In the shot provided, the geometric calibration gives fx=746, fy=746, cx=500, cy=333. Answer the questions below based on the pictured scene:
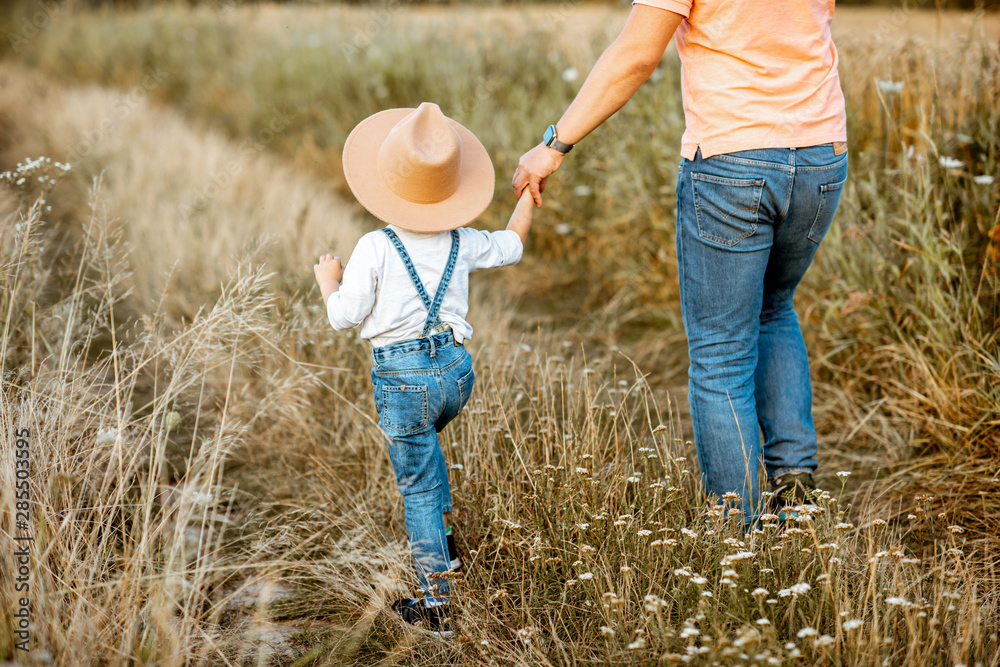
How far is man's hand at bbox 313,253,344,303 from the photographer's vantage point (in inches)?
77.6

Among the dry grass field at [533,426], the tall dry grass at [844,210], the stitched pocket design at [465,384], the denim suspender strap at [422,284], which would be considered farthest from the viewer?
the tall dry grass at [844,210]

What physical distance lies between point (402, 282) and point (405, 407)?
32 centimetres

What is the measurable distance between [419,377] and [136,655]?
0.90 metres

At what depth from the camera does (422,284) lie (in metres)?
1.92

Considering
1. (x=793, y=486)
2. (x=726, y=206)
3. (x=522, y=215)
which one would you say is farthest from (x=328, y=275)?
(x=793, y=486)

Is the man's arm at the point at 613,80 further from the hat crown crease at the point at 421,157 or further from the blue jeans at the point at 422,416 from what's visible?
the blue jeans at the point at 422,416

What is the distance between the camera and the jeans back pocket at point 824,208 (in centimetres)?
194

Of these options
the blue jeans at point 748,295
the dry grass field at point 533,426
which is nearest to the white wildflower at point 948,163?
the dry grass field at point 533,426

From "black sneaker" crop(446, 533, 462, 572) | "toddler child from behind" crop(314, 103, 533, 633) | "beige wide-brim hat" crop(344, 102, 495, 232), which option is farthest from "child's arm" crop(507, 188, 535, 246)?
"black sneaker" crop(446, 533, 462, 572)

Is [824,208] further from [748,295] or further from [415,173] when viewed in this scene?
[415,173]

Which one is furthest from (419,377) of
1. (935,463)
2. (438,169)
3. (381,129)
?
(935,463)

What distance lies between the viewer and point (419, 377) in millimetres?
1935

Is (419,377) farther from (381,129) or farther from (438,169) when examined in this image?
(381,129)

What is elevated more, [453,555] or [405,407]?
[405,407]
